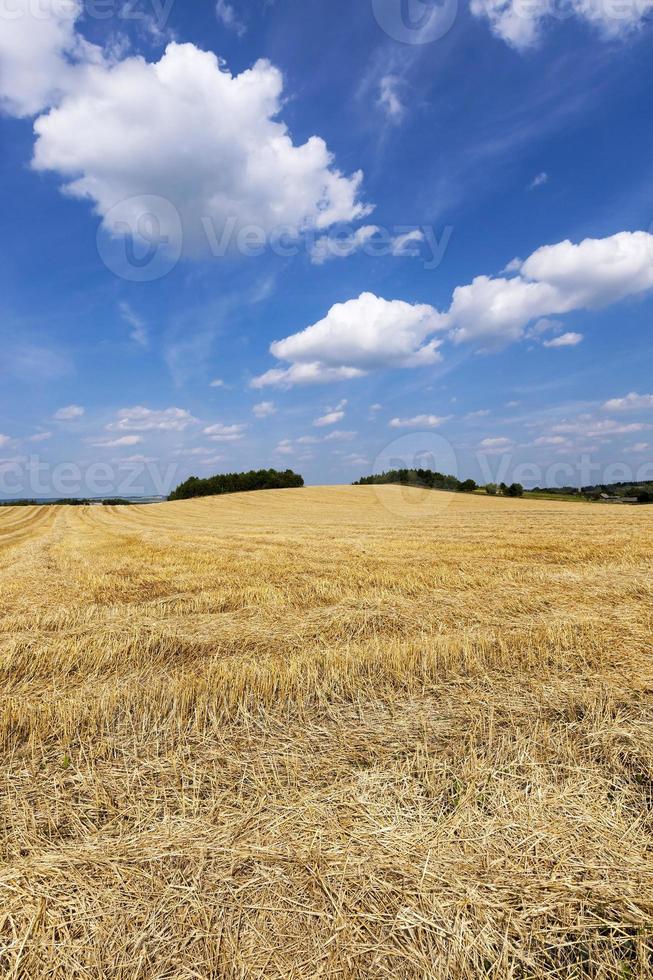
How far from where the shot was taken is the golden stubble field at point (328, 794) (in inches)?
84.4

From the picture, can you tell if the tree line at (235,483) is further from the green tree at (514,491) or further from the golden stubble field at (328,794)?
the golden stubble field at (328,794)

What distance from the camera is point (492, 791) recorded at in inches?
122

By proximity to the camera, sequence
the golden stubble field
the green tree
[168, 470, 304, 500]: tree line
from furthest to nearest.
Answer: [168, 470, 304, 500]: tree line, the green tree, the golden stubble field

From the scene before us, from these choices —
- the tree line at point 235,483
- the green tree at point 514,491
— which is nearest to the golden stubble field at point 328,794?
the green tree at point 514,491

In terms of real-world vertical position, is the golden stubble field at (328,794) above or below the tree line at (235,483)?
below

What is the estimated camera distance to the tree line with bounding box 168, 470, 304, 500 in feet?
292

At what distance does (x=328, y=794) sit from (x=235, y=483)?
289 feet

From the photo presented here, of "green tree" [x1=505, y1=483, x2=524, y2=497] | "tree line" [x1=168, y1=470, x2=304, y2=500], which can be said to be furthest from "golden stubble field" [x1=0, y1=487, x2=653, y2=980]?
"tree line" [x1=168, y1=470, x2=304, y2=500]

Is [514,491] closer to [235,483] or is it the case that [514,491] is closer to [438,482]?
[438,482]

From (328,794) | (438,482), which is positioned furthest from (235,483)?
(328,794)

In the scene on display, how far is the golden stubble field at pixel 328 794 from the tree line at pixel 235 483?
81303mm

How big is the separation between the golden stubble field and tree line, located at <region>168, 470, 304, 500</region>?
81.3 m

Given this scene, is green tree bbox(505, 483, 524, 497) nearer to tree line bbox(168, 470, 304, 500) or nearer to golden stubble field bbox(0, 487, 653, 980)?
tree line bbox(168, 470, 304, 500)

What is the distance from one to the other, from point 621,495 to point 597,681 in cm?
7702
